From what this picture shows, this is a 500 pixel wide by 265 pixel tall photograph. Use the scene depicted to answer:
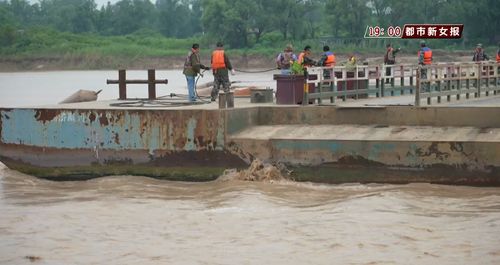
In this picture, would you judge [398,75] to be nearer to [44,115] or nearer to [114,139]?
[114,139]

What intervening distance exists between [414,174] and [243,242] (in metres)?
4.78

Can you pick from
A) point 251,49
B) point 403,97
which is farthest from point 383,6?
point 403,97

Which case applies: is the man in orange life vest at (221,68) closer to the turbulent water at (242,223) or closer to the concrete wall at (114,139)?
the concrete wall at (114,139)

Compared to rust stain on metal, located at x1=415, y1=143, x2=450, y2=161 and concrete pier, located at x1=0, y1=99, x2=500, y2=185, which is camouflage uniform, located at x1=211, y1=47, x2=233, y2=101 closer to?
concrete pier, located at x1=0, y1=99, x2=500, y2=185

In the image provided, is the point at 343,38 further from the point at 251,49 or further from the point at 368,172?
the point at 368,172

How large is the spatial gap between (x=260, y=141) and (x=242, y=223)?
11.3ft

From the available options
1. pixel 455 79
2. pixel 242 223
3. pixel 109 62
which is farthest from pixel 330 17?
pixel 242 223

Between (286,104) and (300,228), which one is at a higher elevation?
(286,104)

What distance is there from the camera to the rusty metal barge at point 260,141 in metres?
16.9

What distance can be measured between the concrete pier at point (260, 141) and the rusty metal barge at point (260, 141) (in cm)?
2

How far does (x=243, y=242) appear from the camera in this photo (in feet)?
43.5

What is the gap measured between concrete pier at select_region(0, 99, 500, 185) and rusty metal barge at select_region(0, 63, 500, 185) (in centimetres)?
2

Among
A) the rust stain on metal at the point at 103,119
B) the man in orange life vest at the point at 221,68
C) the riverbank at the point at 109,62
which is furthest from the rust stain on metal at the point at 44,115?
the riverbank at the point at 109,62

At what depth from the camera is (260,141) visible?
17812mm
